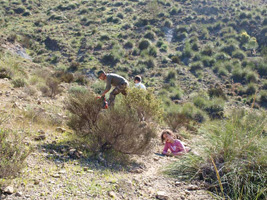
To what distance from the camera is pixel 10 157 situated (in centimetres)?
314

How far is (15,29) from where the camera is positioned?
78.5 feet

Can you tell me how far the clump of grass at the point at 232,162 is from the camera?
3230mm

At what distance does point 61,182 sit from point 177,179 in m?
1.73

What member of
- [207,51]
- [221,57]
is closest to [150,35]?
[207,51]

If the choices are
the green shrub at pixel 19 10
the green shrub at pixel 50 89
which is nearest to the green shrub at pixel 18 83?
the green shrub at pixel 50 89

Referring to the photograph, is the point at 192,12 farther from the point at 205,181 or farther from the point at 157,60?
the point at 205,181

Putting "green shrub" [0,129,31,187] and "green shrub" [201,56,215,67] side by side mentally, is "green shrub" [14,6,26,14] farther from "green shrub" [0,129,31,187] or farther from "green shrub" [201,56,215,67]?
"green shrub" [0,129,31,187]

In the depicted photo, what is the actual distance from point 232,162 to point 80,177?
2.16m

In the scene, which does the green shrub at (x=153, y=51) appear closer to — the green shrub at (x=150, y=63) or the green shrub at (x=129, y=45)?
the green shrub at (x=150, y=63)

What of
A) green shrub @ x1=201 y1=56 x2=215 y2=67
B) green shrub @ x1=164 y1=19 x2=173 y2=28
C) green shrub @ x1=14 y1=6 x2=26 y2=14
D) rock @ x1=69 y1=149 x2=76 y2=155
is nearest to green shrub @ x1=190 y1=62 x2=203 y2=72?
green shrub @ x1=201 y1=56 x2=215 y2=67

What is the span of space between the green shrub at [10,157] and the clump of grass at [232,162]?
225 cm

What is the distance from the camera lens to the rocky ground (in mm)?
2929

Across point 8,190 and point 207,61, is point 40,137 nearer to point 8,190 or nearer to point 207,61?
point 8,190

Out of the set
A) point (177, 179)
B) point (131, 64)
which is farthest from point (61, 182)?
point (131, 64)
